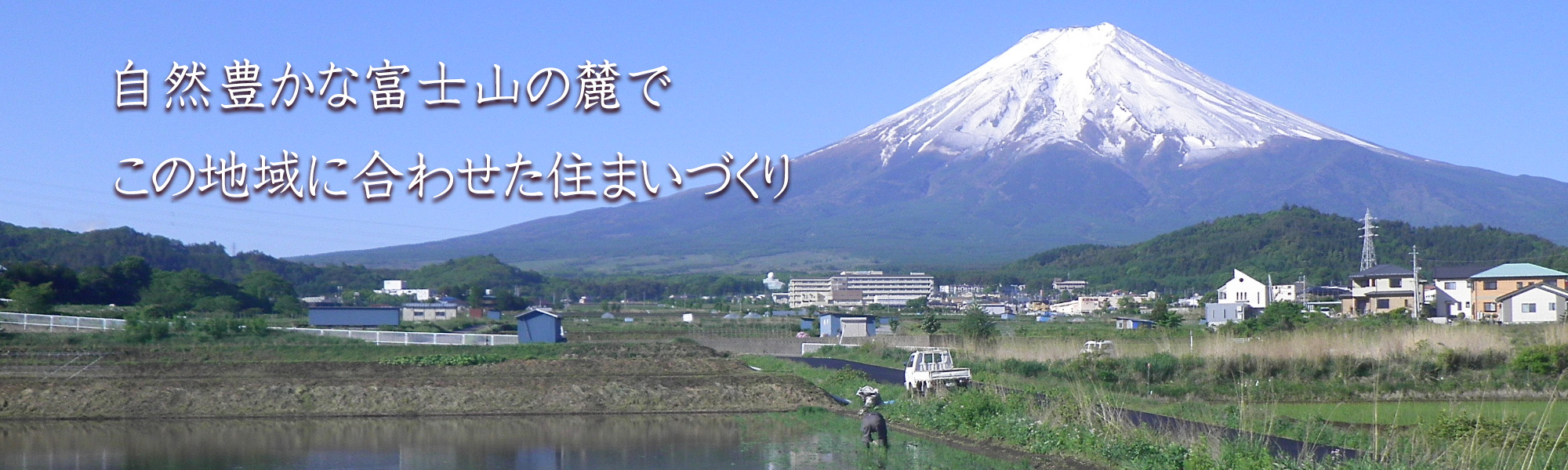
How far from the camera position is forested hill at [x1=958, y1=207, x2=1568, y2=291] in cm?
7806

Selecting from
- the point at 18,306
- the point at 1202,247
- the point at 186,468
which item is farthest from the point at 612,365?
the point at 1202,247

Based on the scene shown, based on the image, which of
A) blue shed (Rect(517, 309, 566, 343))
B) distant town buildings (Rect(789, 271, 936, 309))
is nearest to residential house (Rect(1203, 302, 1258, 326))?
blue shed (Rect(517, 309, 566, 343))

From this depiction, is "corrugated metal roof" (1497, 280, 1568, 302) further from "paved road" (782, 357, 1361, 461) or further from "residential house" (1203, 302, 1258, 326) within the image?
"paved road" (782, 357, 1361, 461)

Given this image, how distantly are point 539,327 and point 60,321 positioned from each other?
32.8ft

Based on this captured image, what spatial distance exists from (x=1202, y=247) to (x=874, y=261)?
154 ft

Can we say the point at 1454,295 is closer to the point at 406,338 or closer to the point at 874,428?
the point at 406,338

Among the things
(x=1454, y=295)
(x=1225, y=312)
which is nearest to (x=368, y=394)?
(x=1225, y=312)

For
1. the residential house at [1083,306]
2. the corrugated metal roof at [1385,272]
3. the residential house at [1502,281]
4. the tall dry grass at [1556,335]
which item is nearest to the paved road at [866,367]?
the tall dry grass at [1556,335]

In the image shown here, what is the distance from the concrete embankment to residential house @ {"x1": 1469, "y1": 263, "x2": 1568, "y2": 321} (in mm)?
28015

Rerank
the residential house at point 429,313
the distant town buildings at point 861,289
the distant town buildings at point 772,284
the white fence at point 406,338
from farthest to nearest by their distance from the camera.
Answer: the distant town buildings at point 772,284
the distant town buildings at point 861,289
the residential house at point 429,313
the white fence at point 406,338

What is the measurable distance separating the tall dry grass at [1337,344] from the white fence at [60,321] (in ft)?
59.4

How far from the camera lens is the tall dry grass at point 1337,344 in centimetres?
2111

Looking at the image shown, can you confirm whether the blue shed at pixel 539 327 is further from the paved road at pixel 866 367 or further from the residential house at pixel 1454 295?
the residential house at pixel 1454 295

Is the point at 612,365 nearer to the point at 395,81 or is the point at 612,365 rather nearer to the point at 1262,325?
the point at 395,81
